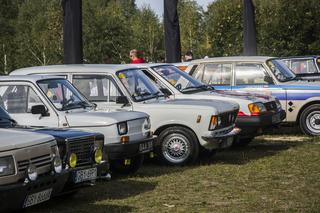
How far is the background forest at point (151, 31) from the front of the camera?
44.9 m

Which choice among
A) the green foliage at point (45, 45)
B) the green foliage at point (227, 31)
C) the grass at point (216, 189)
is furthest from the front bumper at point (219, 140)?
the green foliage at point (45, 45)

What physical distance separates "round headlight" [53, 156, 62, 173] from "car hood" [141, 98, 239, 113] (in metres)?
4.66

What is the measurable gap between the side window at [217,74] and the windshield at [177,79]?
6.92ft

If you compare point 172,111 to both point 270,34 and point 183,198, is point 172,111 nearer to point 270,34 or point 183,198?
point 183,198

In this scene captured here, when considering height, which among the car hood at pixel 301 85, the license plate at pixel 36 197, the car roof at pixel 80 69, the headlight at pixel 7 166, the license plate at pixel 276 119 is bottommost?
the license plate at pixel 36 197

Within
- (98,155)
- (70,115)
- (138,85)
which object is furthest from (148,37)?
(98,155)

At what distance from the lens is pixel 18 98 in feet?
40.4

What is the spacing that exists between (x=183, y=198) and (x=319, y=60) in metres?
13.5

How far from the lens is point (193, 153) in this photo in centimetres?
1370

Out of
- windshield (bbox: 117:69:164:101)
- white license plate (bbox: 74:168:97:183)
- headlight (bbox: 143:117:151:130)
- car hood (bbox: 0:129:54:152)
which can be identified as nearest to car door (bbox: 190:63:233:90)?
windshield (bbox: 117:69:164:101)

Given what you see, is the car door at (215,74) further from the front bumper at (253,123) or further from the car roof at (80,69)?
the car roof at (80,69)

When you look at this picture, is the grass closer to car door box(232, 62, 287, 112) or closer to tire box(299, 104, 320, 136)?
car door box(232, 62, 287, 112)

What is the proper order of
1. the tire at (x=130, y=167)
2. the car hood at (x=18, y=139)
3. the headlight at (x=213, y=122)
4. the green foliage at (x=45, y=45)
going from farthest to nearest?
the green foliage at (x=45, y=45) → the headlight at (x=213, y=122) → the tire at (x=130, y=167) → the car hood at (x=18, y=139)

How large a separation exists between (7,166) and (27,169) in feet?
0.84
